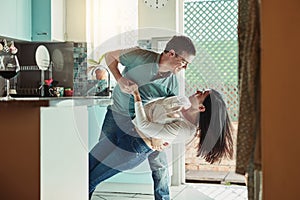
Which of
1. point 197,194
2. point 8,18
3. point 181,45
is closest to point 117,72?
point 181,45

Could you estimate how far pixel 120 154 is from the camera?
3.85 m

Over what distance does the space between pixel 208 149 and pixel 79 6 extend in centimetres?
188

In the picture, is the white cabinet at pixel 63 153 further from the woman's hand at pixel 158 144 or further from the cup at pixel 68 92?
the cup at pixel 68 92

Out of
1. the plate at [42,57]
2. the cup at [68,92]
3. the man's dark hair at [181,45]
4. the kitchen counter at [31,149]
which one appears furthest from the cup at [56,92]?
the kitchen counter at [31,149]

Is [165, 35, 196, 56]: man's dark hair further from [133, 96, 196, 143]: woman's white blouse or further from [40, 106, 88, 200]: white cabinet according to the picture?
[40, 106, 88, 200]: white cabinet

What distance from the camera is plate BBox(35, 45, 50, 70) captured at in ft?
13.9

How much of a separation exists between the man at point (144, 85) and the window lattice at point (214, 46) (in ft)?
0.68

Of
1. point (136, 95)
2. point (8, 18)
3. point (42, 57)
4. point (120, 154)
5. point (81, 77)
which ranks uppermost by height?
point (8, 18)

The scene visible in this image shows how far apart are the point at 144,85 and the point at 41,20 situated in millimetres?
1132

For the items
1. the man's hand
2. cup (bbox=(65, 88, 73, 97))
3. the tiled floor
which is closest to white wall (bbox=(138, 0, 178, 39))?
the man's hand

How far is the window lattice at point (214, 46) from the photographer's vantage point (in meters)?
4.06

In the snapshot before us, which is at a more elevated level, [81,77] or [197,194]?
[81,77]

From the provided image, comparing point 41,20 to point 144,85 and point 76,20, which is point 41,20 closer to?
point 76,20

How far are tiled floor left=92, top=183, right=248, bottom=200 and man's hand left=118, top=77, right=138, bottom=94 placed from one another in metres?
0.99
